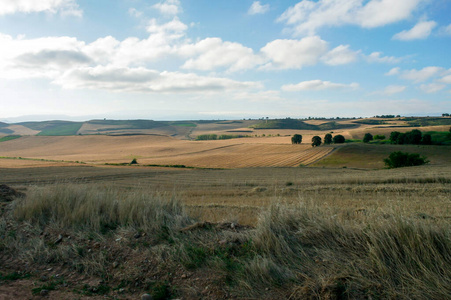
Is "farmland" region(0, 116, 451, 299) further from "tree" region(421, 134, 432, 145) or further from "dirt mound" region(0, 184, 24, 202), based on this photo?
"tree" region(421, 134, 432, 145)

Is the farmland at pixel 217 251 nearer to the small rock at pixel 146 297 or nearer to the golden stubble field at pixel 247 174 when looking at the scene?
the small rock at pixel 146 297

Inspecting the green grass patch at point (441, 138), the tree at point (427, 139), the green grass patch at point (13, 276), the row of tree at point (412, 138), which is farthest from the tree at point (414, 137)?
the green grass patch at point (13, 276)

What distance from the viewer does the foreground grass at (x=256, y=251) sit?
3.65 meters

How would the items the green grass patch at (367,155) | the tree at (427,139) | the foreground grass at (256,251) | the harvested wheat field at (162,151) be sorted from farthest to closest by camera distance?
the tree at (427,139) → the harvested wheat field at (162,151) → the green grass patch at (367,155) → the foreground grass at (256,251)

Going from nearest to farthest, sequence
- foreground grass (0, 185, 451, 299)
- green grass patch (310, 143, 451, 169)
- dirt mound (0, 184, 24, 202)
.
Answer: foreground grass (0, 185, 451, 299) < dirt mound (0, 184, 24, 202) < green grass patch (310, 143, 451, 169)

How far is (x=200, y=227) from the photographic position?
552 centimetres

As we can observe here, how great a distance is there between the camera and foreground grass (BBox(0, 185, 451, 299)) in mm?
3654

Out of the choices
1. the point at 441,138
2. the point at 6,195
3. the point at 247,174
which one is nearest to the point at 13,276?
the point at 6,195

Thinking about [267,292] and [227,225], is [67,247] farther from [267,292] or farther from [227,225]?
[267,292]

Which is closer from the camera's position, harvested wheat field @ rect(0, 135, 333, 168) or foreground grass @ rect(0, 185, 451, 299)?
foreground grass @ rect(0, 185, 451, 299)

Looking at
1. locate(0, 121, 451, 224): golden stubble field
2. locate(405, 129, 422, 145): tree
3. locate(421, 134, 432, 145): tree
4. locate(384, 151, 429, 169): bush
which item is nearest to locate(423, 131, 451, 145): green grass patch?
locate(421, 134, 432, 145): tree

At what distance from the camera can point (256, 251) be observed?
4539 mm

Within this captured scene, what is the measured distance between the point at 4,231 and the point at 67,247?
2006mm

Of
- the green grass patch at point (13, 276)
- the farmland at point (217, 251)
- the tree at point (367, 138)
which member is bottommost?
the tree at point (367, 138)
